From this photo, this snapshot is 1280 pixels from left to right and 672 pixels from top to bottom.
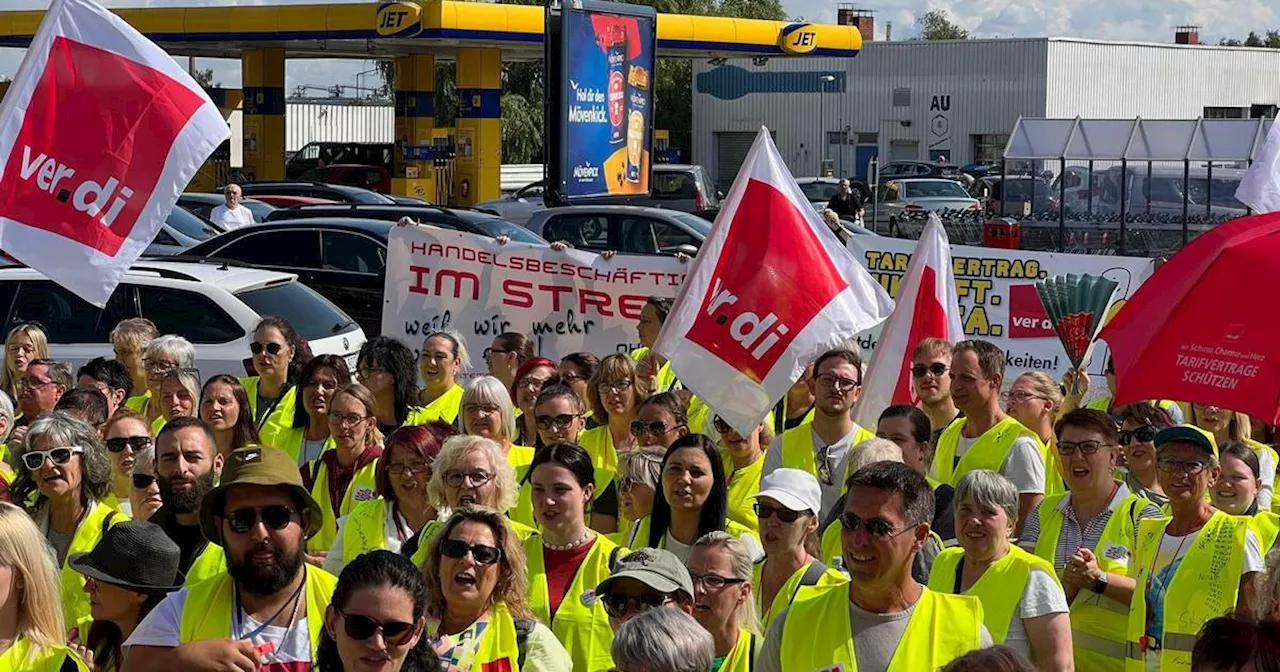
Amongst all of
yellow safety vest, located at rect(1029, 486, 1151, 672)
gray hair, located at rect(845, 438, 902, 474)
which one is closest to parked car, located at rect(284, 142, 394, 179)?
gray hair, located at rect(845, 438, 902, 474)

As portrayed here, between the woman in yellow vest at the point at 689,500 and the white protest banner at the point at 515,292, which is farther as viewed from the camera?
the white protest banner at the point at 515,292

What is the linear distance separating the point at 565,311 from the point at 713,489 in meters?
6.30

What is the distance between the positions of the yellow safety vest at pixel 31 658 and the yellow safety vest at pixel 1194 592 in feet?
11.1

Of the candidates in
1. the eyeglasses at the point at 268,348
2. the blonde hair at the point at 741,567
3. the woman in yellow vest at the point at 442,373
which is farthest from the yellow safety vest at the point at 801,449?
the eyeglasses at the point at 268,348

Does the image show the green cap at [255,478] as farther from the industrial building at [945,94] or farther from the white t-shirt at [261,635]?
the industrial building at [945,94]

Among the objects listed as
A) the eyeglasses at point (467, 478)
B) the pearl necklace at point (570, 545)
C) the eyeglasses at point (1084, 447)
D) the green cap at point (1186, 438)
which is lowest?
the pearl necklace at point (570, 545)

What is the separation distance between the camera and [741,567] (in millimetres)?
5270

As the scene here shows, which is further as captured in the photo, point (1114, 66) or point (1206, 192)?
point (1114, 66)

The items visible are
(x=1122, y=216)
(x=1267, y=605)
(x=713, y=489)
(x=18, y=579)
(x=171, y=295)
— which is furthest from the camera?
(x=1122, y=216)

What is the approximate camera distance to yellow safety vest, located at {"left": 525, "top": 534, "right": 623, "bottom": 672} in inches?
225

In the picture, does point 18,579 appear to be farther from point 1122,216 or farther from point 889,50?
point 889,50

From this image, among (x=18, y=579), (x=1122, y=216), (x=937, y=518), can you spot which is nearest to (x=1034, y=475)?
(x=937, y=518)

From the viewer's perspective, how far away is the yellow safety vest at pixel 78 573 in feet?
19.4

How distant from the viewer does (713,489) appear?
6.34 metres
